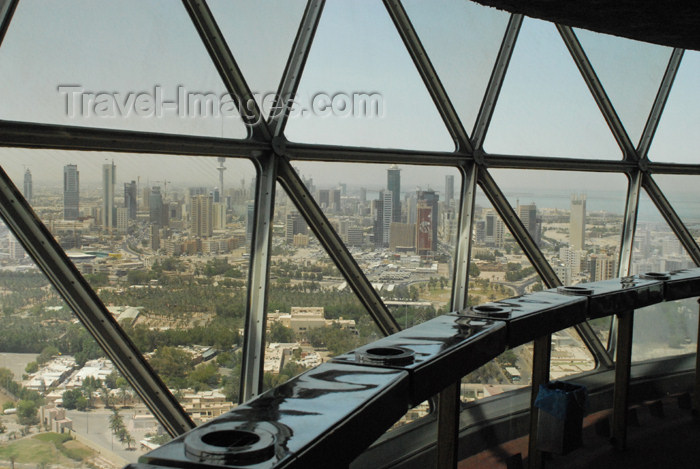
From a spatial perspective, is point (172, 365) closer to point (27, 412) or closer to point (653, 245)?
point (27, 412)

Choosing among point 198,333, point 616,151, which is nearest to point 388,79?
point 198,333

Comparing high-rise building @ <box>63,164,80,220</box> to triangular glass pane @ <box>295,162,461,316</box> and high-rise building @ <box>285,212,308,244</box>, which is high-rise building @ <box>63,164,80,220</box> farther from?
triangular glass pane @ <box>295,162,461,316</box>

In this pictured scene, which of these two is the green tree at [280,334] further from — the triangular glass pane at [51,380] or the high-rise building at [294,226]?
the triangular glass pane at [51,380]

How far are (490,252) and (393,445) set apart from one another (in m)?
3.46

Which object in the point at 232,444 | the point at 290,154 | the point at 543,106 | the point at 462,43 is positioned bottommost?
the point at 232,444

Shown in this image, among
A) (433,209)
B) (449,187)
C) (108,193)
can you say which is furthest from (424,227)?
(108,193)

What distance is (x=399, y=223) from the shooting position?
789 cm

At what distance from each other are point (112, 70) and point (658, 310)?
995 cm

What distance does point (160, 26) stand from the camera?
5324mm

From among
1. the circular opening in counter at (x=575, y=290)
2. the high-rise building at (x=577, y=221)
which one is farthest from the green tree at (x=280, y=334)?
the high-rise building at (x=577, y=221)

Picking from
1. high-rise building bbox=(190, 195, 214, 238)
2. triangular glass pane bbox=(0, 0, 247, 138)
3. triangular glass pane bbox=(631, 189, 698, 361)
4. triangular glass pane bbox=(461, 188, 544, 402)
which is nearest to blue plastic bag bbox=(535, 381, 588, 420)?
triangular glass pane bbox=(461, 188, 544, 402)

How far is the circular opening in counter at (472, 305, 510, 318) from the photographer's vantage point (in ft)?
15.4

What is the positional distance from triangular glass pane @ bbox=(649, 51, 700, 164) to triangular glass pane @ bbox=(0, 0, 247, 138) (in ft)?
28.7

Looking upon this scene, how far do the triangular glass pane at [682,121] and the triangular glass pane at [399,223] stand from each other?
5.20 m
